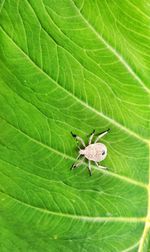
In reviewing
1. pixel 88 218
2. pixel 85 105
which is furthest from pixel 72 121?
pixel 88 218

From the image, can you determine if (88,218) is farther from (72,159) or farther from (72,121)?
(72,121)

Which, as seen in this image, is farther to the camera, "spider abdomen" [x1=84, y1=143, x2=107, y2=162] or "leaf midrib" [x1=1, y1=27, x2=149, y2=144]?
"spider abdomen" [x1=84, y1=143, x2=107, y2=162]

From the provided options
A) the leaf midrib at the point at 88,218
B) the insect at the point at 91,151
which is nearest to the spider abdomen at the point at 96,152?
the insect at the point at 91,151

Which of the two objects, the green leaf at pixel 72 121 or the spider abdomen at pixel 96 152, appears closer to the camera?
the green leaf at pixel 72 121

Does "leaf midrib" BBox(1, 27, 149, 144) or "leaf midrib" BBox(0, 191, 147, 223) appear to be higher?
"leaf midrib" BBox(1, 27, 149, 144)

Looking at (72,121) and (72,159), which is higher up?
(72,121)

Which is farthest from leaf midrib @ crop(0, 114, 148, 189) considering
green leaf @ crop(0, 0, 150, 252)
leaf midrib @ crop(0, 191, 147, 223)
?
leaf midrib @ crop(0, 191, 147, 223)

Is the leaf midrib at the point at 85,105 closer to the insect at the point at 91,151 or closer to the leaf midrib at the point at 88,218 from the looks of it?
the insect at the point at 91,151

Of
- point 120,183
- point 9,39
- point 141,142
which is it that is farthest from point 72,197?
point 9,39

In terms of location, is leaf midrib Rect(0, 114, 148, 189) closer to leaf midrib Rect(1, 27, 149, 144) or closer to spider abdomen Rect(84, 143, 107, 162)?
spider abdomen Rect(84, 143, 107, 162)

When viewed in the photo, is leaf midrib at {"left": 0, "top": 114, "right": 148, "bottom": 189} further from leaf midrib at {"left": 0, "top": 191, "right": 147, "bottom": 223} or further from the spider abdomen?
leaf midrib at {"left": 0, "top": 191, "right": 147, "bottom": 223}
